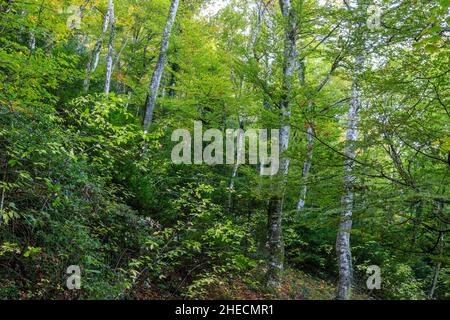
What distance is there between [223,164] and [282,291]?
5.46 m

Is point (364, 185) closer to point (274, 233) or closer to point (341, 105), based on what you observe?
point (274, 233)

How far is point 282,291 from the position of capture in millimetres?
8570

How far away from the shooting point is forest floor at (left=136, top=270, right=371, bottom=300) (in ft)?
21.8

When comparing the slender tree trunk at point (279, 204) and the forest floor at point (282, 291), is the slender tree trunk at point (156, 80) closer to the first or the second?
the slender tree trunk at point (279, 204)

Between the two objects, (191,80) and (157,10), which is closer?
(191,80)

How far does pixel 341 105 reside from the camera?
899cm

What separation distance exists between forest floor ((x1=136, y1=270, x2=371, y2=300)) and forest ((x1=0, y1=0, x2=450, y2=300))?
0.06 meters

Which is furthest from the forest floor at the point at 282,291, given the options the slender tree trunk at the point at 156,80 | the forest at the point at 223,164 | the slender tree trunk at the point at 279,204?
the slender tree trunk at the point at 156,80

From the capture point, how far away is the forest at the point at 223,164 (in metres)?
3.59

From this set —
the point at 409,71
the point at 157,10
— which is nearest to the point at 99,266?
the point at 409,71

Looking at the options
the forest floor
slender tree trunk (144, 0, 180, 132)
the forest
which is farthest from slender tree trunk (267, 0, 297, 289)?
slender tree trunk (144, 0, 180, 132)

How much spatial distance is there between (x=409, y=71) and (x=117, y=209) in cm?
497

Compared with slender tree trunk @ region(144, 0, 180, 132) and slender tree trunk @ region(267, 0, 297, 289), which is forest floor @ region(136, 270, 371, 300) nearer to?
slender tree trunk @ region(267, 0, 297, 289)

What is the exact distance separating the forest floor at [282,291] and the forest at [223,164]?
0.06 metres
